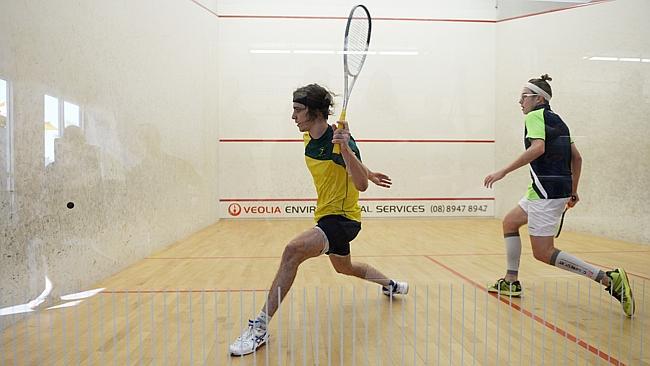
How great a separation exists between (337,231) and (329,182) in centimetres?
18

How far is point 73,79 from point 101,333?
43.9 inches

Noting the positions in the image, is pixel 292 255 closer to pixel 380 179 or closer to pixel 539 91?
pixel 380 179

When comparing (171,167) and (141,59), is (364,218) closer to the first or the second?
(171,167)

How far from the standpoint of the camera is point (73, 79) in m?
2.39

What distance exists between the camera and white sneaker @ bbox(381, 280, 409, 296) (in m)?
2.34

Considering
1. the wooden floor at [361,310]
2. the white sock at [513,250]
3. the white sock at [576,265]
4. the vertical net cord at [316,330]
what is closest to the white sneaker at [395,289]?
the wooden floor at [361,310]

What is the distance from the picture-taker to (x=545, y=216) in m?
2.24

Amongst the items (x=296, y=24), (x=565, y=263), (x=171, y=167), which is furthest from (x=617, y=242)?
(x=171, y=167)

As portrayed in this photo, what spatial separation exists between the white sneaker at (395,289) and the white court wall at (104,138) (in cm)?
118

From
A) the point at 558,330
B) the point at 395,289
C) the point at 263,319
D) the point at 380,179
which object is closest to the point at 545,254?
the point at 558,330

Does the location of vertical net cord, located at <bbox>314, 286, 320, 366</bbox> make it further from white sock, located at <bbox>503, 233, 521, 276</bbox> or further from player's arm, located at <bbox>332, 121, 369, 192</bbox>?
white sock, located at <bbox>503, 233, 521, 276</bbox>

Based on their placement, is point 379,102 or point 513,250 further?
point 379,102

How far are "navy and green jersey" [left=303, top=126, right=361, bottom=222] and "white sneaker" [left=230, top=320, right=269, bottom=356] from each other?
42cm

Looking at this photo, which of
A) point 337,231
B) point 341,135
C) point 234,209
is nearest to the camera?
point 341,135
